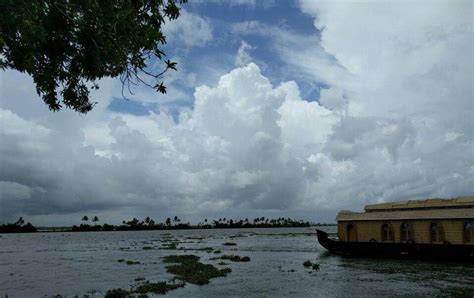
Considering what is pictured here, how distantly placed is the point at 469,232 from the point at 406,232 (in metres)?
7.01

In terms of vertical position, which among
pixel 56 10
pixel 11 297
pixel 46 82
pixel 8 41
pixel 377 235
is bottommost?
pixel 11 297

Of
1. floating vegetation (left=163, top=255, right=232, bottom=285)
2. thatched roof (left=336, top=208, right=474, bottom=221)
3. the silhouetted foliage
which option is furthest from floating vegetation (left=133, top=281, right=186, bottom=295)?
thatched roof (left=336, top=208, right=474, bottom=221)

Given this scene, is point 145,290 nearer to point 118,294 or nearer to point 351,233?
point 118,294

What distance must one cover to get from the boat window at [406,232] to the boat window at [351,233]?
6871 mm

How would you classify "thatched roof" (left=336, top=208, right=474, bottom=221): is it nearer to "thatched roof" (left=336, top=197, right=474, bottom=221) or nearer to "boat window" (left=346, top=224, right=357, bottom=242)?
"thatched roof" (left=336, top=197, right=474, bottom=221)

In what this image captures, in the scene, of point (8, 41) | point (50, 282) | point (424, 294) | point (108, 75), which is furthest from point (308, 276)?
point (8, 41)

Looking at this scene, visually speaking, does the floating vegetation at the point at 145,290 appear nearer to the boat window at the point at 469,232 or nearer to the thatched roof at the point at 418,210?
the thatched roof at the point at 418,210

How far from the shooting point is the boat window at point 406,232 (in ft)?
152

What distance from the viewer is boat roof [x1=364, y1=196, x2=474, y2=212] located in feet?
142

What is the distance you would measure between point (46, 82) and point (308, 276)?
29597mm

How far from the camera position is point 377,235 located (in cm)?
5019

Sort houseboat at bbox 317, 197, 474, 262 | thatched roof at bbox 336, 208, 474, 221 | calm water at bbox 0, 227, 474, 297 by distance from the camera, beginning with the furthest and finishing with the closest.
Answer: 1. thatched roof at bbox 336, 208, 474, 221
2. houseboat at bbox 317, 197, 474, 262
3. calm water at bbox 0, 227, 474, 297

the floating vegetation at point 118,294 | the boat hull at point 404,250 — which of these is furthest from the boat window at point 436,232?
the floating vegetation at point 118,294

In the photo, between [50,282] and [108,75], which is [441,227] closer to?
[50,282]
